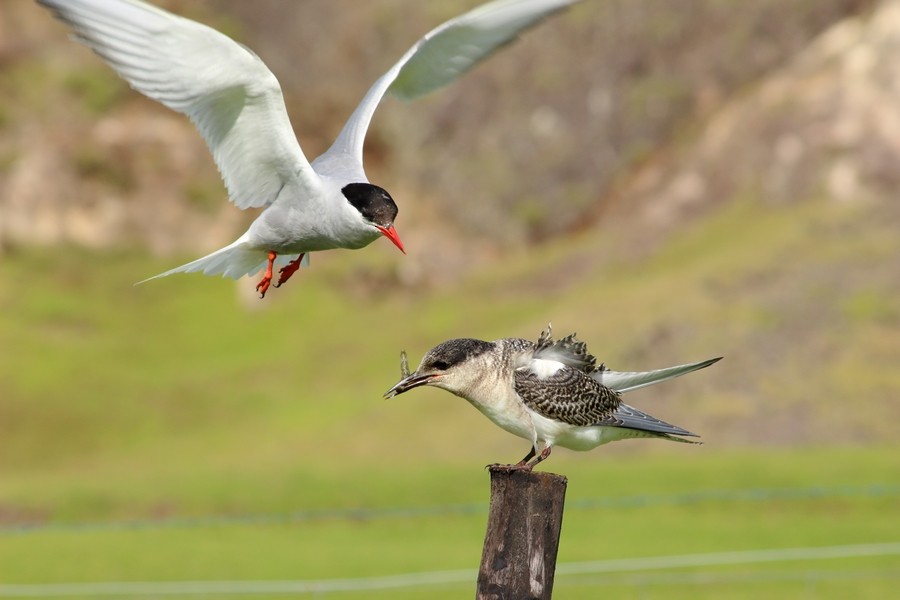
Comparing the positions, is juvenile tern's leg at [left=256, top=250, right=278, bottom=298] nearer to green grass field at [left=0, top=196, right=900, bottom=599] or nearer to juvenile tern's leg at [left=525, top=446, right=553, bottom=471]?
juvenile tern's leg at [left=525, top=446, right=553, bottom=471]

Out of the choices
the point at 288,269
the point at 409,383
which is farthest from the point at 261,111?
the point at 409,383

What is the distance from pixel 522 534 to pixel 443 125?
42046 millimetres

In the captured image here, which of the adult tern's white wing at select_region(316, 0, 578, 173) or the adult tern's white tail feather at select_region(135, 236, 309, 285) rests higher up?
the adult tern's white wing at select_region(316, 0, 578, 173)

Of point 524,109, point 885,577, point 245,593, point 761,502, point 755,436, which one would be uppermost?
point 524,109

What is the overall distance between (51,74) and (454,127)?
48.0 ft

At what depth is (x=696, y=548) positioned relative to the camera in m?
18.7


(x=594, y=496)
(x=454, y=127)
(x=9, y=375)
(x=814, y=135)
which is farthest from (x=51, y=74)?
(x=594, y=496)

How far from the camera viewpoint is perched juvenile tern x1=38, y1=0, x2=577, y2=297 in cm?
853

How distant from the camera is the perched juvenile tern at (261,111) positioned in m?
8.53

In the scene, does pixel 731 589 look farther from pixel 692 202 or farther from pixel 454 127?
pixel 454 127

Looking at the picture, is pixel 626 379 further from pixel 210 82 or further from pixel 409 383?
pixel 210 82

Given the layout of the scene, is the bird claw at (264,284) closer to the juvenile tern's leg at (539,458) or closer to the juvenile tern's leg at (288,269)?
the juvenile tern's leg at (288,269)

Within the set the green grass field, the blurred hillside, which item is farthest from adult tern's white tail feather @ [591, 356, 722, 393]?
the blurred hillside

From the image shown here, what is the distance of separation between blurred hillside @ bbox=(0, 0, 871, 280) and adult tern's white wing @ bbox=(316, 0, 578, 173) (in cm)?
3090
